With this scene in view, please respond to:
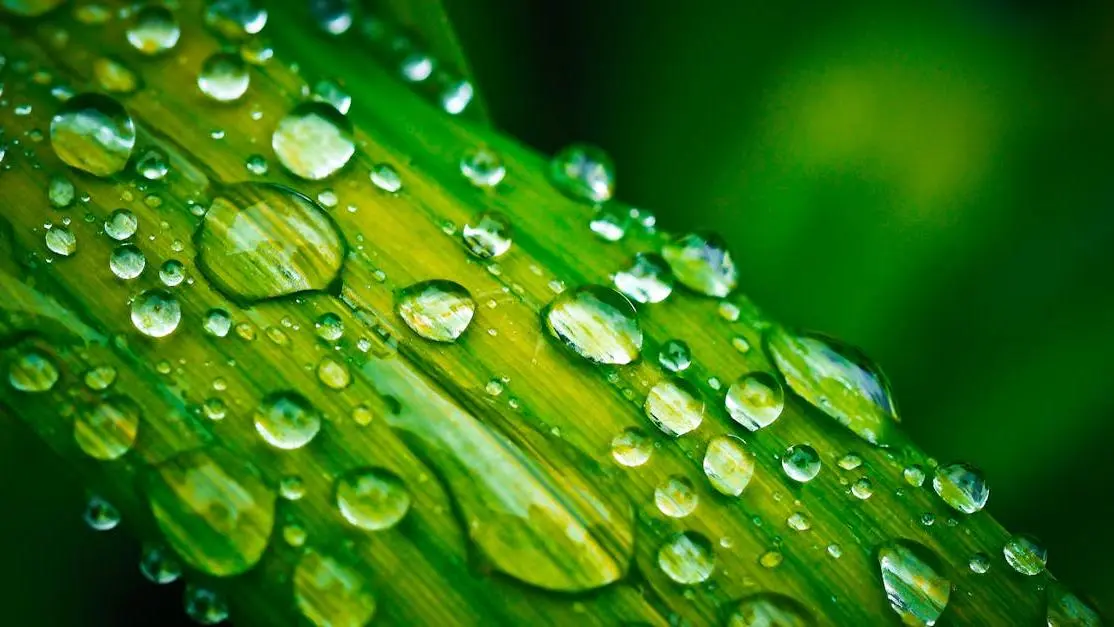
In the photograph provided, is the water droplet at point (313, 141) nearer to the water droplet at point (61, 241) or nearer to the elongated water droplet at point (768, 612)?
the water droplet at point (61, 241)

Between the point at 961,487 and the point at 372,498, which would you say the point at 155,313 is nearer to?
the point at 372,498

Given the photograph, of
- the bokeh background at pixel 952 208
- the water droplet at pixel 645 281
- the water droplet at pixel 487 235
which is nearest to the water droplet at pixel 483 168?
the water droplet at pixel 487 235

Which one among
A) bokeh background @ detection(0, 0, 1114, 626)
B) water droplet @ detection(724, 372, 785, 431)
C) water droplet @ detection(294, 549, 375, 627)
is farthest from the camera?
bokeh background @ detection(0, 0, 1114, 626)

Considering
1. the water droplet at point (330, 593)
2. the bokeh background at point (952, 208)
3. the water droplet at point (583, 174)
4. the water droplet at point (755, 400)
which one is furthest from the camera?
the bokeh background at point (952, 208)

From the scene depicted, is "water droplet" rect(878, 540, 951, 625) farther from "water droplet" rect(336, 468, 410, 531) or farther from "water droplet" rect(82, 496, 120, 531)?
"water droplet" rect(82, 496, 120, 531)

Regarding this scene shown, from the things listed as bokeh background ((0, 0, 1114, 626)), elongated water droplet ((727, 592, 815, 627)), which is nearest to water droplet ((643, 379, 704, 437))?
elongated water droplet ((727, 592, 815, 627))

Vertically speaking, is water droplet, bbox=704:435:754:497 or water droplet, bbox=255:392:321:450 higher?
water droplet, bbox=704:435:754:497

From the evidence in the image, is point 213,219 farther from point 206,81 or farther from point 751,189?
point 751,189
